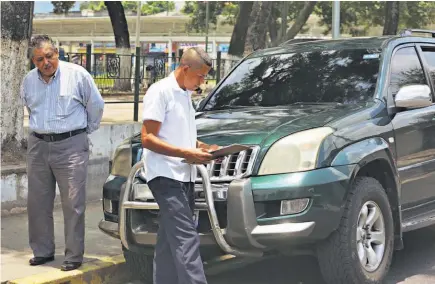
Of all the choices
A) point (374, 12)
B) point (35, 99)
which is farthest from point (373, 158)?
point (374, 12)

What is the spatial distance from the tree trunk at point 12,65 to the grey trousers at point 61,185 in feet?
7.24

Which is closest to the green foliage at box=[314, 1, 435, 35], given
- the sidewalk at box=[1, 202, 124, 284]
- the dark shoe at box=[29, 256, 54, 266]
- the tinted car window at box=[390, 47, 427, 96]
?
the tinted car window at box=[390, 47, 427, 96]

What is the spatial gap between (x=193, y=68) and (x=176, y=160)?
1.82ft

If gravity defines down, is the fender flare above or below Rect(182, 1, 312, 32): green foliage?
below

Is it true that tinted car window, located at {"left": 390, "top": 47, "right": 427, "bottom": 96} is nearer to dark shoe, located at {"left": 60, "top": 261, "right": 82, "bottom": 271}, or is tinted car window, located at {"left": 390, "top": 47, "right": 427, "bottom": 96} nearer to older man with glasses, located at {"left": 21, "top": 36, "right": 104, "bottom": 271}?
older man with glasses, located at {"left": 21, "top": 36, "right": 104, "bottom": 271}

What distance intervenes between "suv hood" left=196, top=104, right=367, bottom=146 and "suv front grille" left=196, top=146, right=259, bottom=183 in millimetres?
98

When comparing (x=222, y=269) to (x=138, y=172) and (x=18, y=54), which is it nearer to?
(x=138, y=172)

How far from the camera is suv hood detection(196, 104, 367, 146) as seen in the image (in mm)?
4137

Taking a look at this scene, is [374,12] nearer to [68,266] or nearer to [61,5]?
[61,5]

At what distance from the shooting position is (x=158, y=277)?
12.9 ft

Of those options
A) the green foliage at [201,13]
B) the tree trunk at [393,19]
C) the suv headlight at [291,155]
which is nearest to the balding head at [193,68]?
the suv headlight at [291,155]

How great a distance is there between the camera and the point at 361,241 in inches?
170

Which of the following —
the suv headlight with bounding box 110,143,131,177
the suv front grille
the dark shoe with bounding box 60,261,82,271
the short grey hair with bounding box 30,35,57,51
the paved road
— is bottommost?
the paved road

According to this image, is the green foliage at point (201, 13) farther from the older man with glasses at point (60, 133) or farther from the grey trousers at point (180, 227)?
the grey trousers at point (180, 227)
